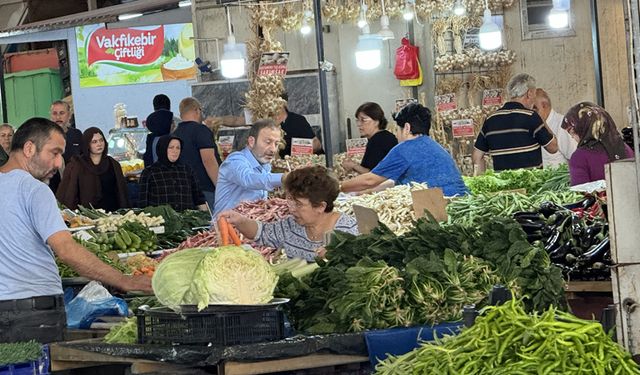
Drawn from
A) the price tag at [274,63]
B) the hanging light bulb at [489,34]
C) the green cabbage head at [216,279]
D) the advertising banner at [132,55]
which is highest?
the advertising banner at [132,55]

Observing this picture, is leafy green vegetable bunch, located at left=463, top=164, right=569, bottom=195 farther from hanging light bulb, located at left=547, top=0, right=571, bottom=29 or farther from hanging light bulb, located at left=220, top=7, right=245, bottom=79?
hanging light bulb, located at left=547, top=0, right=571, bottom=29

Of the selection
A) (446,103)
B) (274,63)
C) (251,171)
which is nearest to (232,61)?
(274,63)

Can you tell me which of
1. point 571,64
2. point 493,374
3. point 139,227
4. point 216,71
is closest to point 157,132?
point 216,71

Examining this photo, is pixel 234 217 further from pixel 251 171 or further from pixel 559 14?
pixel 559 14

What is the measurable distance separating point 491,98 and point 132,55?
9.41 metres

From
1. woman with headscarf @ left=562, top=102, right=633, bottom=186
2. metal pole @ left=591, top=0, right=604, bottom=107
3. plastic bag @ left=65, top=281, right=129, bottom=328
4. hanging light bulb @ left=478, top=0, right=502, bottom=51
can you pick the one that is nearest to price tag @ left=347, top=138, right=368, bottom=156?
hanging light bulb @ left=478, top=0, right=502, bottom=51

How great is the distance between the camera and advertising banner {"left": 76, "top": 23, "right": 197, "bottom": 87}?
71.6ft

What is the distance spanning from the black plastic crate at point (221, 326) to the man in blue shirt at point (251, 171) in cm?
416

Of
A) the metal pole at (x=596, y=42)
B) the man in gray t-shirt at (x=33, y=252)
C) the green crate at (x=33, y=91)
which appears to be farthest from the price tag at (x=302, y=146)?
the green crate at (x=33, y=91)

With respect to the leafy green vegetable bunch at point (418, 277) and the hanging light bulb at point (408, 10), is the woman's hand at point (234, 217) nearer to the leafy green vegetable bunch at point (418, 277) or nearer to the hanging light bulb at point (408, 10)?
the leafy green vegetable bunch at point (418, 277)

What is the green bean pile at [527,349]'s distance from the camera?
147 inches

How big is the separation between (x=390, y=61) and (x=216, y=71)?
2.93 m

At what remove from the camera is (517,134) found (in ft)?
36.6

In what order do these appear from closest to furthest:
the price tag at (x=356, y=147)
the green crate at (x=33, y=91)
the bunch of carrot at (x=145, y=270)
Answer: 1. the bunch of carrot at (x=145, y=270)
2. the price tag at (x=356, y=147)
3. the green crate at (x=33, y=91)
